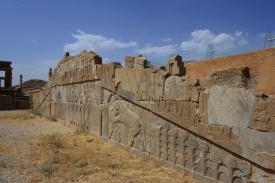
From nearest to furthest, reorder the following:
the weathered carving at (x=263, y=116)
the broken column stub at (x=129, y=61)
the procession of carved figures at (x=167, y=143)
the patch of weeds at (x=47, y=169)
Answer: the weathered carving at (x=263, y=116)
the procession of carved figures at (x=167, y=143)
the patch of weeds at (x=47, y=169)
the broken column stub at (x=129, y=61)

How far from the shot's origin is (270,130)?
9.28 feet

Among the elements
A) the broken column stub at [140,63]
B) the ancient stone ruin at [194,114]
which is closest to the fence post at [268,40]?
the ancient stone ruin at [194,114]

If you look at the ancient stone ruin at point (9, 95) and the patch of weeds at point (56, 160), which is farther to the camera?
the ancient stone ruin at point (9, 95)

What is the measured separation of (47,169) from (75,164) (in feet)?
1.95

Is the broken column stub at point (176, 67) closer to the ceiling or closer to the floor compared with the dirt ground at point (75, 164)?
closer to the ceiling

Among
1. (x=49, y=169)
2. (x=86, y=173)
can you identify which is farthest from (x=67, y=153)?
(x=86, y=173)

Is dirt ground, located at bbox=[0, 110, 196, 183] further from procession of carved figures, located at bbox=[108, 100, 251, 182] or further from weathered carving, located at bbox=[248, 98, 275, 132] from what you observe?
weathered carving, located at bbox=[248, 98, 275, 132]

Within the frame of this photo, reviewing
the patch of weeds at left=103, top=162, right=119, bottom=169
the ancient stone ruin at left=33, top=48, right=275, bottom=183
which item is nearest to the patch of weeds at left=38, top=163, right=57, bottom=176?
the patch of weeds at left=103, top=162, right=119, bottom=169

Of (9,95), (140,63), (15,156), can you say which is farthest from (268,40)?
(9,95)

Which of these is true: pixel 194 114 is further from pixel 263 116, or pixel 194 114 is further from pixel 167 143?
pixel 263 116

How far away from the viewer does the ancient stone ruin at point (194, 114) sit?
119 inches

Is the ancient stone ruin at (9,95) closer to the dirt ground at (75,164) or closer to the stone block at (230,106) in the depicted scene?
the dirt ground at (75,164)

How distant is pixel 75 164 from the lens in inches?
186

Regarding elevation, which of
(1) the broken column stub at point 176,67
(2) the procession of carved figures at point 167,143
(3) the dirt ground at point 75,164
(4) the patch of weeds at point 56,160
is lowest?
(3) the dirt ground at point 75,164
